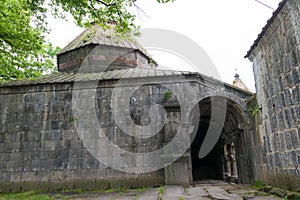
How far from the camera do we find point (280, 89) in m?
4.50

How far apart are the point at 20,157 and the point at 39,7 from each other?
472 centimetres

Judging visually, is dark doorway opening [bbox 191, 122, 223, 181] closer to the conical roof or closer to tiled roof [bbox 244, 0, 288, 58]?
the conical roof

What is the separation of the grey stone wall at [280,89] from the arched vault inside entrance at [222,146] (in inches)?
83.6

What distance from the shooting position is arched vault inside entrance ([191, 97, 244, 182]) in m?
7.91

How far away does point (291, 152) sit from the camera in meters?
4.12


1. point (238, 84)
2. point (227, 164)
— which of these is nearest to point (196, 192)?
point (227, 164)

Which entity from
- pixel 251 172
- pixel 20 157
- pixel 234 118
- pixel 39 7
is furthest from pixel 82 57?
pixel 251 172

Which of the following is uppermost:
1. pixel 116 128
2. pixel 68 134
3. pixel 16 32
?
pixel 16 32

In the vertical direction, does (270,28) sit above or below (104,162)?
above

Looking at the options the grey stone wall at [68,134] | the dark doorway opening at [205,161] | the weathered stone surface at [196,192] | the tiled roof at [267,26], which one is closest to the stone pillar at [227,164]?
the dark doorway opening at [205,161]

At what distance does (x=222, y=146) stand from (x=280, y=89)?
283 inches

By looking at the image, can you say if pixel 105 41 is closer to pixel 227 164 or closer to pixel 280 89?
pixel 280 89

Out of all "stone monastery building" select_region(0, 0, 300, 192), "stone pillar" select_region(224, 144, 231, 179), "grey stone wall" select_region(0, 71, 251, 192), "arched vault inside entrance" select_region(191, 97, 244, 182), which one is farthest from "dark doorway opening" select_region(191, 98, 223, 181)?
"grey stone wall" select_region(0, 71, 251, 192)

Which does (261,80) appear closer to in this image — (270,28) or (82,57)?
(270,28)
